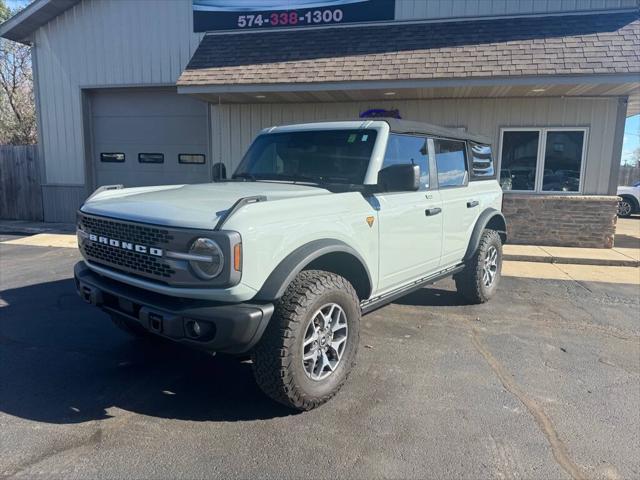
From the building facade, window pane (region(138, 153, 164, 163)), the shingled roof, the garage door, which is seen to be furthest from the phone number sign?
window pane (region(138, 153, 164, 163))

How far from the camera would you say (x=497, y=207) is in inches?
243

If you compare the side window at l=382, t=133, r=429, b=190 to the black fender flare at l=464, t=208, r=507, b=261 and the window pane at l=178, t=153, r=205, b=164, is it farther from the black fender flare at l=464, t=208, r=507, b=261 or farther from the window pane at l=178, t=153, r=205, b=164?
the window pane at l=178, t=153, r=205, b=164

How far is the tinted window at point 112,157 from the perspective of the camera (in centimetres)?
1266

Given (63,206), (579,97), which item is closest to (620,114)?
(579,97)

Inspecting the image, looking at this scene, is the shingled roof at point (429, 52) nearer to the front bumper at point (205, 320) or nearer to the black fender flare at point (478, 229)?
the black fender flare at point (478, 229)

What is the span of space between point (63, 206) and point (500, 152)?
1133 centimetres

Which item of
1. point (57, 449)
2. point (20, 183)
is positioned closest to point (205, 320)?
point (57, 449)

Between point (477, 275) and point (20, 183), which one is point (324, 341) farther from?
point (20, 183)

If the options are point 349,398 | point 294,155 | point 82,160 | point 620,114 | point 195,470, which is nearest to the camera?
point 195,470

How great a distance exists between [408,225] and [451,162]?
1409 millimetres

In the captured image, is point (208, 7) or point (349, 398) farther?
point (208, 7)

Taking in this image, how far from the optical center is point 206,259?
2705 mm

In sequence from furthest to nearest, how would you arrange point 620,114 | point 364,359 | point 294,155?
point 620,114
point 294,155
point 364,359

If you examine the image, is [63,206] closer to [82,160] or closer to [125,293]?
[82,160]
